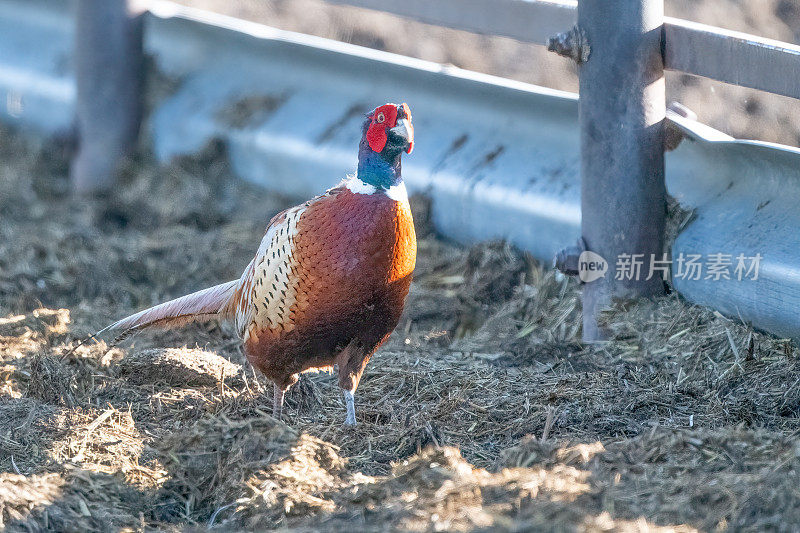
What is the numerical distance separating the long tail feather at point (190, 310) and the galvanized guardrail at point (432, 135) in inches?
60.1

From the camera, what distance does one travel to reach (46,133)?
647 centimetres

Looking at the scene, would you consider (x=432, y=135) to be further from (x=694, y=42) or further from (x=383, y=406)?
(x=383, y=406)

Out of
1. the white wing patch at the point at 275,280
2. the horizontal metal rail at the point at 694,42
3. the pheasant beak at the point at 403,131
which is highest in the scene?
the horizontal metal rail at the point at 694,42

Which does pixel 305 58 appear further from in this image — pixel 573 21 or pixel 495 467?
pixel 495 467

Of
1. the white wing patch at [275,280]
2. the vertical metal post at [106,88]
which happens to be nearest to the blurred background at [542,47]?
the vertical metal post at [106,88]

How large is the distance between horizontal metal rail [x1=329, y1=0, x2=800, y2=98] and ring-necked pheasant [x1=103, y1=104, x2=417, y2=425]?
1.21m

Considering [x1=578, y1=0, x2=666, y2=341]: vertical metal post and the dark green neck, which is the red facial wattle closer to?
the dark green neck

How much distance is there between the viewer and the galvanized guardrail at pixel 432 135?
151 inches

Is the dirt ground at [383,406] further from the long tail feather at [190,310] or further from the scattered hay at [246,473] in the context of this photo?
the long tail feather at [190,310]

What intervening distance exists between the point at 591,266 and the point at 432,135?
149cm

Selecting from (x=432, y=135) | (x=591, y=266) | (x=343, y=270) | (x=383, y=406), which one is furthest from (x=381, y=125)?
(x=432, y=135)

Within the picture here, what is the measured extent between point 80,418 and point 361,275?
3.38ft

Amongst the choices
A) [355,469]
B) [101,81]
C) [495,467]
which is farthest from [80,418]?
[101,81]

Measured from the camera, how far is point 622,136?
3.85 metres
